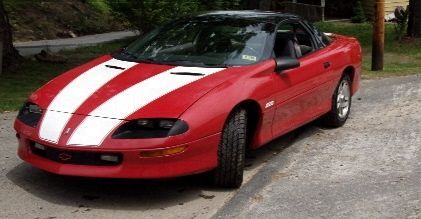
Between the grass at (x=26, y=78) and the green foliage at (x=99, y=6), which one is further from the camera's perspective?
the green foliage at (x=99, y=6)

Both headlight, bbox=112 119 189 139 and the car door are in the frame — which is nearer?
headlight, bbox=112 119 189 139

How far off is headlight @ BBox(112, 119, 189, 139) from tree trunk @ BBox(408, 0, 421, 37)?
1308 centimetres

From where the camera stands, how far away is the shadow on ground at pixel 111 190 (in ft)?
15.1

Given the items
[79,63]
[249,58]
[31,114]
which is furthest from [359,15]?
[31,114]

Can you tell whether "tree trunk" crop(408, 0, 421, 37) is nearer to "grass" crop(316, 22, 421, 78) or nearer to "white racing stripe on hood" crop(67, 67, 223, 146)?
"grass" crop(316, 22, 421, 78)

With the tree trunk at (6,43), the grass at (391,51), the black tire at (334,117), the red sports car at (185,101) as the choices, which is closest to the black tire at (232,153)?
the red sports car at (185,101)

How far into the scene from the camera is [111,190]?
4.86 m

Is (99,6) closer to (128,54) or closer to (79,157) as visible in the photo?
(128,54)

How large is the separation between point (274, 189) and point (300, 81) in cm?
131

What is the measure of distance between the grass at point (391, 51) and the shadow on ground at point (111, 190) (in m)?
6.65

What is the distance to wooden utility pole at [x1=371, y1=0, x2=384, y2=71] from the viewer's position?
11156 millimetres

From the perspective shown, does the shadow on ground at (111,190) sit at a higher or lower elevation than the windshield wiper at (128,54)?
lower

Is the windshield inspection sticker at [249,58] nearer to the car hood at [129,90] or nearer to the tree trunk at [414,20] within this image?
the car hood at [129,90]

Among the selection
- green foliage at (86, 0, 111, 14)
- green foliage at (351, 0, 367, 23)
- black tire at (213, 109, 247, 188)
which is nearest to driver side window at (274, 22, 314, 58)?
black tire at (213, 109, 247, 188)
